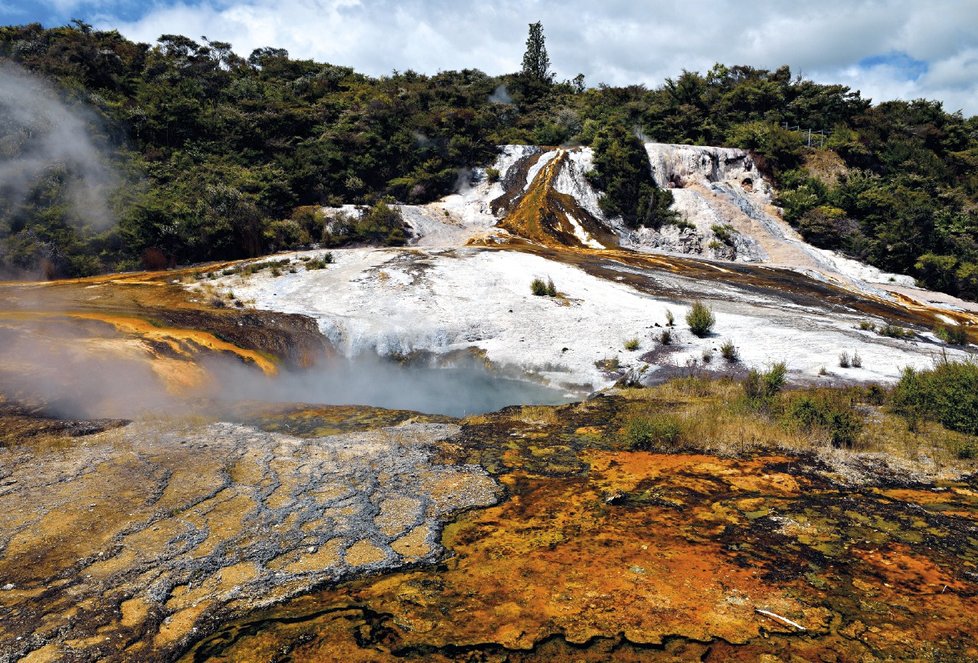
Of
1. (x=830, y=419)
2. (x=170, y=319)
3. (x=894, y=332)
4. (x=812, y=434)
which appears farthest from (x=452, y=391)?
(x=894, y=332)

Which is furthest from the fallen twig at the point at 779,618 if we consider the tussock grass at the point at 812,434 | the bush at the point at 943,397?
the bush at the point at 943,397

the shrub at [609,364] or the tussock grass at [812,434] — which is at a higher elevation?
the tussock grass at [812,434]

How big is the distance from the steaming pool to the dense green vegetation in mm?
14413

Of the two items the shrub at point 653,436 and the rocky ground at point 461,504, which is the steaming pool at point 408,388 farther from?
the shrub at point 653,436

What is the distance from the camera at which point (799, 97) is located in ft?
154

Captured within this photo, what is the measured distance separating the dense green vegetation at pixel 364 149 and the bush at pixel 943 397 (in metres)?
24.0

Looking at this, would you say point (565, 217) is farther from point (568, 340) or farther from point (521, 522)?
point (521, 522)

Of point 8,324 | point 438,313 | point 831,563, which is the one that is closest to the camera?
point 831,563

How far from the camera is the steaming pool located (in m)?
13.1

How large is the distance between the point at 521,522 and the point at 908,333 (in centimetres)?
1572

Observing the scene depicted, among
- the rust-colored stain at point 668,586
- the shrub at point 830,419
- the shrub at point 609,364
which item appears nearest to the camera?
the rust-colored stain at point 668,586

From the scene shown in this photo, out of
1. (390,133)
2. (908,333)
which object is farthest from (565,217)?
(908,333)

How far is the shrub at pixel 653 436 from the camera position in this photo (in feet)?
27.7

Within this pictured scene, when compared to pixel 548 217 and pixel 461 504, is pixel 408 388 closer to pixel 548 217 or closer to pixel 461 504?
pixel 461 504
